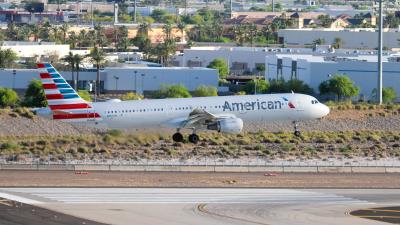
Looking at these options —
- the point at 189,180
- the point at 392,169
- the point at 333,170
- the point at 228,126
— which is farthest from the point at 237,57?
the point at 189,180

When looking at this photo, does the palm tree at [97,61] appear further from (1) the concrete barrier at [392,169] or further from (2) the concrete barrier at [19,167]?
(1) the concrete barrier at [392,169]

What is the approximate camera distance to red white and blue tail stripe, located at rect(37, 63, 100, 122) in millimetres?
72625

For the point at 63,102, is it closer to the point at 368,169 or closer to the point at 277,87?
the point at 368,169

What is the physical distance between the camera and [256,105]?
250 ft

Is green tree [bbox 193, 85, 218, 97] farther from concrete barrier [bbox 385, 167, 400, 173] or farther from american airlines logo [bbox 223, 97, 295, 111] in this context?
concrete barrier [bbox 385, 167, 400, 173]

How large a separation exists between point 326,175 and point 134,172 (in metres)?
8.61

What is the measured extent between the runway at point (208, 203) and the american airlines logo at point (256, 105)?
66.0 ft

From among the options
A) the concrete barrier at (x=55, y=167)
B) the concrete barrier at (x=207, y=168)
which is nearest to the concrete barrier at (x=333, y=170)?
the concrete barrier at (x=207, y=168)

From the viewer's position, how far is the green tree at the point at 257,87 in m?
123

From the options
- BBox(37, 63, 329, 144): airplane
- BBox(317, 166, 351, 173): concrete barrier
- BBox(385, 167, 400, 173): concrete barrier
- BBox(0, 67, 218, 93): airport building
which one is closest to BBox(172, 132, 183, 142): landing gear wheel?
BBox(37, 63, 329, 144): airplane

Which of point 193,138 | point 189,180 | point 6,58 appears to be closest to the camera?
point 189,180

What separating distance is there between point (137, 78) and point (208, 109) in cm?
5302

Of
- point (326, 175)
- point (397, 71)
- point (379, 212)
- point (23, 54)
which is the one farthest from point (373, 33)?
point (379, 212)

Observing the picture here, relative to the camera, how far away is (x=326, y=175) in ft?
201
